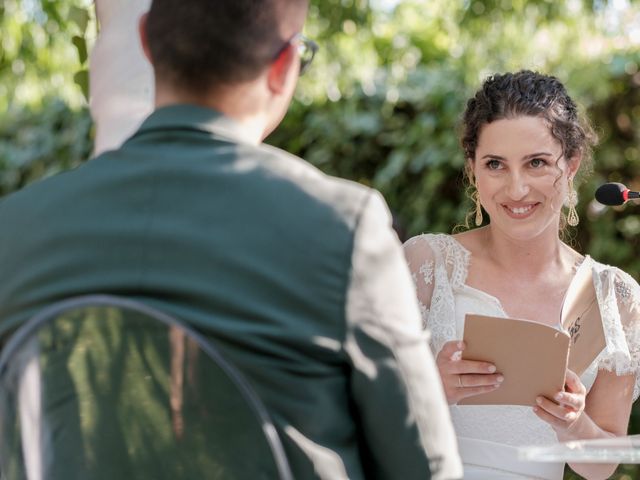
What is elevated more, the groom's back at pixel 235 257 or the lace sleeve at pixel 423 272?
the groom's back at pixel 235 257

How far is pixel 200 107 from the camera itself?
1475 millimetres

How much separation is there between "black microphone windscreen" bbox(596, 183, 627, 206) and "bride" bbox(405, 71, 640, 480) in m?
0.24

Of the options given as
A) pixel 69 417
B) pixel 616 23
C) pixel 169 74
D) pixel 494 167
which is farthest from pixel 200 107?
pixel 616 23

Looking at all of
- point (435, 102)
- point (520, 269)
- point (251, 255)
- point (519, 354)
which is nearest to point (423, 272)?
point (520, 269)

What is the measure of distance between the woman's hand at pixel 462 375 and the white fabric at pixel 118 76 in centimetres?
101

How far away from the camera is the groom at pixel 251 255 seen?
1.36 m

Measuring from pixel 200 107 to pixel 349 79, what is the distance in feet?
22.1

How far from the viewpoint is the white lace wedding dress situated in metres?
3.08

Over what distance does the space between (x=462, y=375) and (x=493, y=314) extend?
572mm

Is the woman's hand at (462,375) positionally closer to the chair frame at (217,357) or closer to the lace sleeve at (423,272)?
the lace sleeve at (423,272)

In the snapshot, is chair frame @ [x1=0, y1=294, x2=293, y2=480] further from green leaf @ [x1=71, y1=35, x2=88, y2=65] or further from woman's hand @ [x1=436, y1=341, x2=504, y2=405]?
green leaf @ [x1=71, y1=35, x2=88, y2=65]

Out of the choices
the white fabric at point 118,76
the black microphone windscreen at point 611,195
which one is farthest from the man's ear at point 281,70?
the black microphone windscreen at point 611,195

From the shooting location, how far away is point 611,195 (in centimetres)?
293

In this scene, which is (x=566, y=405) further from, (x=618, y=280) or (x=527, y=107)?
(x=527, y=107)
